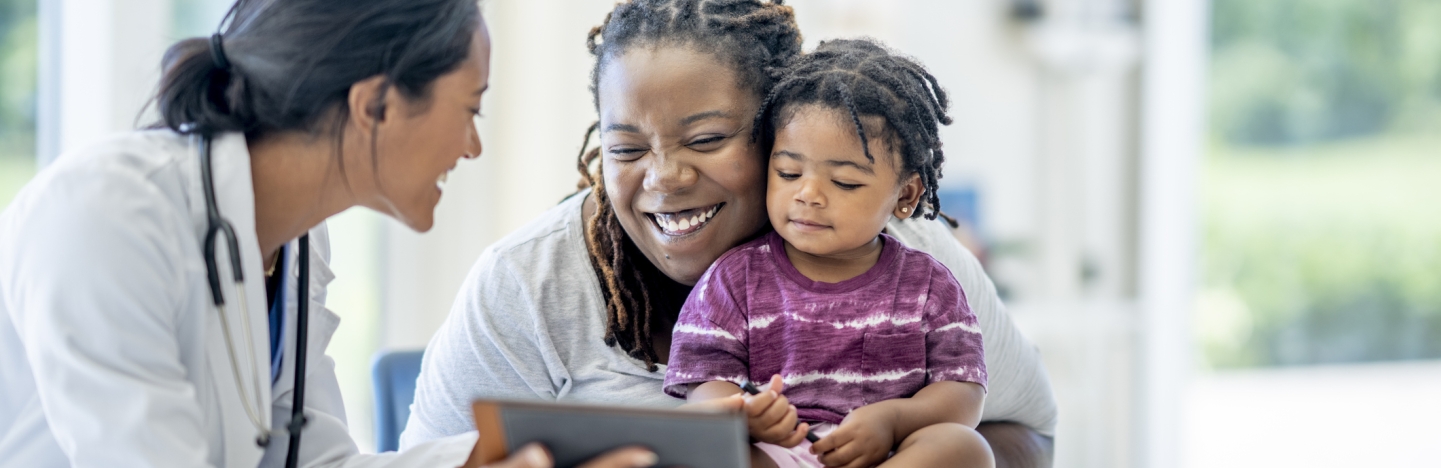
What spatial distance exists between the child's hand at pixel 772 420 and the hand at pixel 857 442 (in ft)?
0.12

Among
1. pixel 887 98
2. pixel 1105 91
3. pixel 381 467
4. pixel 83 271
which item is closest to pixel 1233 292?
pixel 1105 91

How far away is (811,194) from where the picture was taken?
1.34 metres

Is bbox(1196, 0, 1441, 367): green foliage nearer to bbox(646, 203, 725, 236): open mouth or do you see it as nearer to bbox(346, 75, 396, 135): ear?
bbox(646, 203, 725, 236): open mouth

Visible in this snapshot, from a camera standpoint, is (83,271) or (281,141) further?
(281,141)

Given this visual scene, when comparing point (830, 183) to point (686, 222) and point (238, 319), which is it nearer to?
point (686, 222)

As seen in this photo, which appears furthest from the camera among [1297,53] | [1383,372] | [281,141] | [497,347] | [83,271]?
[1383,372]

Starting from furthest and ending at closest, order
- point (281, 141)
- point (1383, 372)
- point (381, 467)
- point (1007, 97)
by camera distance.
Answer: point (1383, 372)
point (1007, 97)
point (381, 467)
point (281, 141)

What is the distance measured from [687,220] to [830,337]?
26 cm

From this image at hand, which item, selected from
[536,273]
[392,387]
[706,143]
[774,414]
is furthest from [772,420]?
[392,387]

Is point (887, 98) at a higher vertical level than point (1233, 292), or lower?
higher

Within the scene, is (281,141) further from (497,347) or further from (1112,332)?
(1112,332)

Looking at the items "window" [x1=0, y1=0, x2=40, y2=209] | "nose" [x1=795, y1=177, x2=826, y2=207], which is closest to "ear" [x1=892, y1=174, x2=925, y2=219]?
"nose" [x1=795, y1=177, x2=826, y2=207]

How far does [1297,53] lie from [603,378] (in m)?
3.44

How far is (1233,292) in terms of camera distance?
13.5 ft
